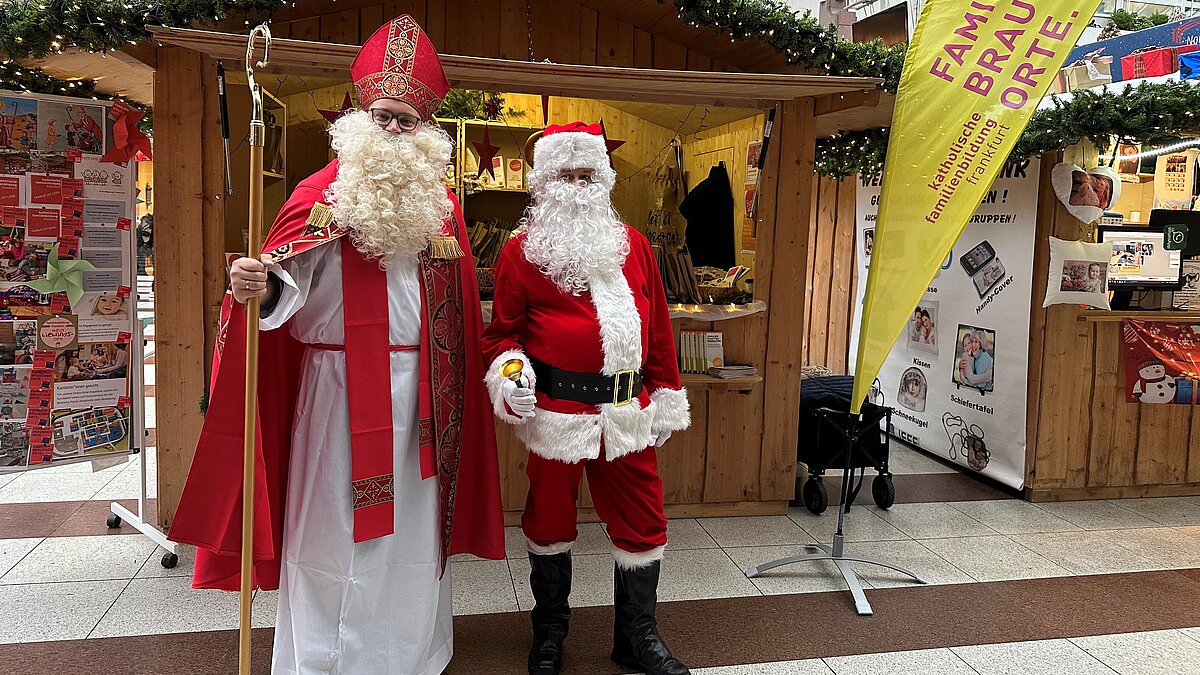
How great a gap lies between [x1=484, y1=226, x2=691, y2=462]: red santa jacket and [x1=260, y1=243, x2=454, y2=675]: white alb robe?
31 cm

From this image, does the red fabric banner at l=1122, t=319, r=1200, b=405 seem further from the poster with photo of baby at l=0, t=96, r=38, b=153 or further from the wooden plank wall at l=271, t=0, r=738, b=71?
the poster with photo of baby at l=0, t=96, r=38, b=153

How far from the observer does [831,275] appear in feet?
22.2

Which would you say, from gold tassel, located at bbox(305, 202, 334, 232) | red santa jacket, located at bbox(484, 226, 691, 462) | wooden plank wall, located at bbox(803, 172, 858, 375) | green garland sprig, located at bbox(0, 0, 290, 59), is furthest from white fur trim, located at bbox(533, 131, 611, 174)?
wooden plank wall, located at bbox(803, 172, 858, 375)

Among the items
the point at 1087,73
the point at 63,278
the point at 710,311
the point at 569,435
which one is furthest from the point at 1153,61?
the point at 63,278

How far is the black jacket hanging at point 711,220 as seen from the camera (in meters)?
4.18

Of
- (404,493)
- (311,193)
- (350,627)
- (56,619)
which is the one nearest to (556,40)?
(311,193)

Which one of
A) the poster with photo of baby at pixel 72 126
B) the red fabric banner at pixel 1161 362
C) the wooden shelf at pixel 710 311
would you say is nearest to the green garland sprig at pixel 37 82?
the poster with photo of baby at pixel 72 126

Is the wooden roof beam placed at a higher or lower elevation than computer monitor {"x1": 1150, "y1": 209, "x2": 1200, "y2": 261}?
higher

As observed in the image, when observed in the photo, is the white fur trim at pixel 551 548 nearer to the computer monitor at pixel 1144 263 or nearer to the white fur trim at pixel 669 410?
the white fur trim at pixel 669 410

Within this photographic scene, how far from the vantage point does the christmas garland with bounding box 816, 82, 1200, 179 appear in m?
3.63

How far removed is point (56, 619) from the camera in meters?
2.83

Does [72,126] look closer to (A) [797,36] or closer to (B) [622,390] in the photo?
(B) [622,390]

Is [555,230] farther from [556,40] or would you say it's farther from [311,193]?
[556,40]

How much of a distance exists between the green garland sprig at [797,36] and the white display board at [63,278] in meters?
2.40
